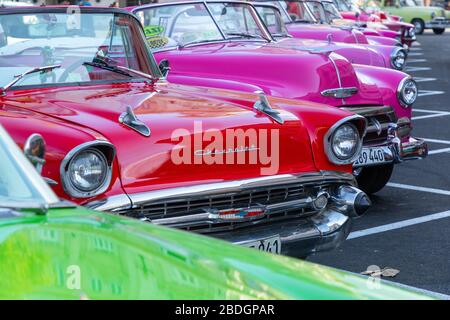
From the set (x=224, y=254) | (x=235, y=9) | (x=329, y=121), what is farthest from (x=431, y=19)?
(x=224, y=254)

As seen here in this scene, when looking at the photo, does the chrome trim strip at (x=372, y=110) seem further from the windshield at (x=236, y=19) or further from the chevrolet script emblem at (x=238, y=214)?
the chevrolet script emblem at (x=238, y=214)

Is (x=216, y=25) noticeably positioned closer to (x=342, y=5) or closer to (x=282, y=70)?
(x=282, y=70)

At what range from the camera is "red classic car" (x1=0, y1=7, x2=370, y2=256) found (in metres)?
4.26

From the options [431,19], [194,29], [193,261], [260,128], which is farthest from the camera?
[431,19]

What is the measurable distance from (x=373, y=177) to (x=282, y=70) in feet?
4.13

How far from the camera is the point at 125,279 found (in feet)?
7.28

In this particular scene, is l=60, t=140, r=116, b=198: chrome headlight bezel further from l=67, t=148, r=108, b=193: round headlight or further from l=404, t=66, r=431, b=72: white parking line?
l=404, t=66, r=431, b=72: white parking line

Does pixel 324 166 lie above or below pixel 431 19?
above

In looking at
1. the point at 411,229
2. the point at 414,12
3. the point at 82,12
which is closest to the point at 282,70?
the point at 411,229

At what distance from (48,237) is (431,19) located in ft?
116

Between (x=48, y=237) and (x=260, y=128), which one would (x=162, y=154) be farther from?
(x=48, y=237)

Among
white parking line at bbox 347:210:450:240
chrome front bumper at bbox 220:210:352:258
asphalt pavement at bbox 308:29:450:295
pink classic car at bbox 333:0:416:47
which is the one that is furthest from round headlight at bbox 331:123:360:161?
pink classic car at bbox 333:0:416:47

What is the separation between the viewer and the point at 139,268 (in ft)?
7.38

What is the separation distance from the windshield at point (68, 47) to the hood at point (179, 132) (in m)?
0.16
